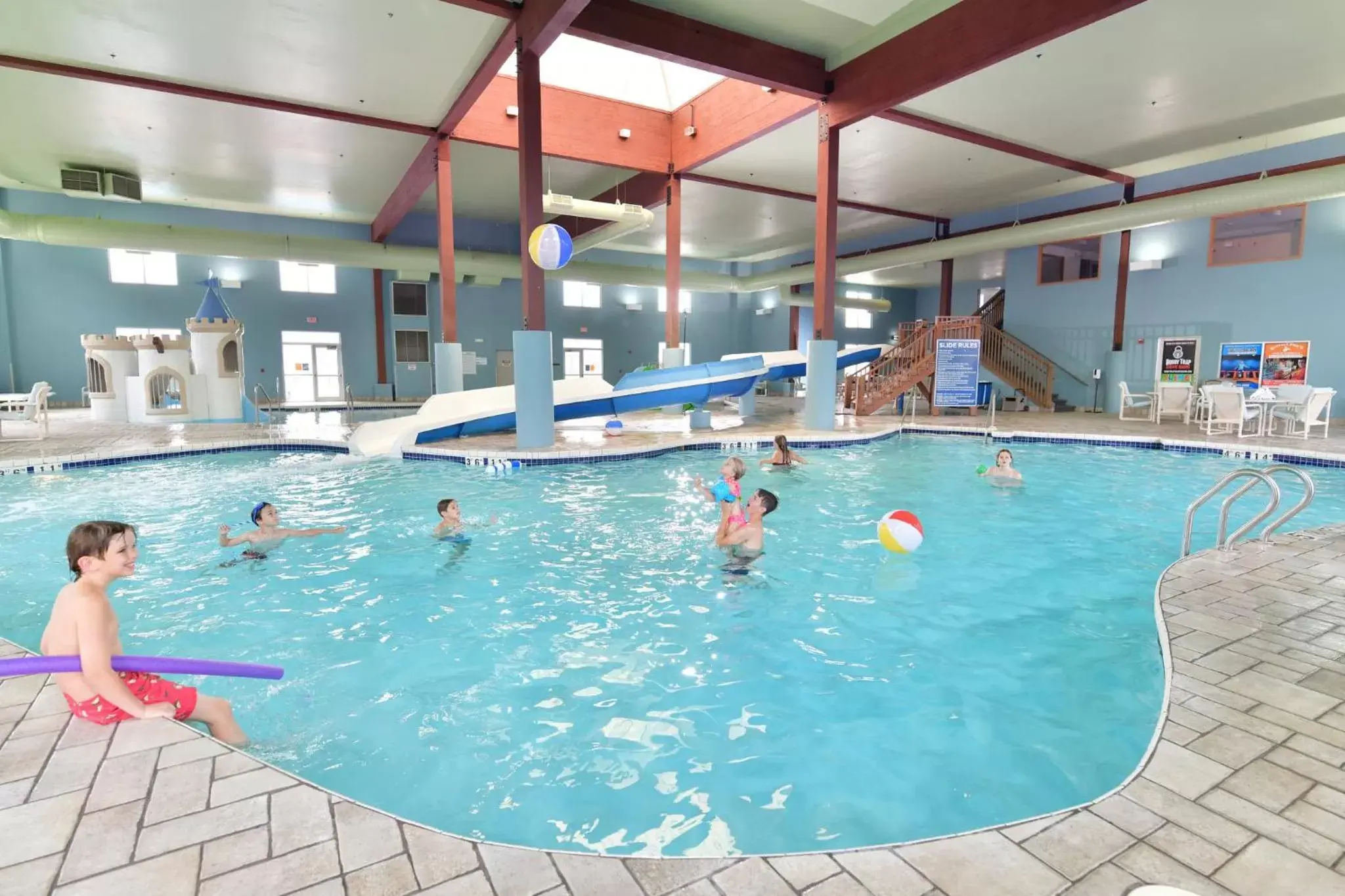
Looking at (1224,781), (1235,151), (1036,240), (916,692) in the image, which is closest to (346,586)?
(916,692)

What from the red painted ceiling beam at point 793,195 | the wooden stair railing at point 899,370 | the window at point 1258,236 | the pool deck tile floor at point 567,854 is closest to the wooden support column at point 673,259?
the red painted ceiling beam at point 793,195

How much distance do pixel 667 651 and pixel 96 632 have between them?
2238 mm

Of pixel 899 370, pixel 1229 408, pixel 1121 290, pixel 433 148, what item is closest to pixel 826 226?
pixel 899 370

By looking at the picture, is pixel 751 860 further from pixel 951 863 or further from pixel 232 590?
pixel 232 590

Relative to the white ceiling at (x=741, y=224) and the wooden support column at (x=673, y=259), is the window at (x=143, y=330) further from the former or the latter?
the wooden support column at (x=673, y=259)

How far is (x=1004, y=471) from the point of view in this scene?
290 inches

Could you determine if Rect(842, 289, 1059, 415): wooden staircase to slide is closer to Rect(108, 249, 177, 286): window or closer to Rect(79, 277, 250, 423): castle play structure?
Rect(79, 277, 250, 423): castle play structure

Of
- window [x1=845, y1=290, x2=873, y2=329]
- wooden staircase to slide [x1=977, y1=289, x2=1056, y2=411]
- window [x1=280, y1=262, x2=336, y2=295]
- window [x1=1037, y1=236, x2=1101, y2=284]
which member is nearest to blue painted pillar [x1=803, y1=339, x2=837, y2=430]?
wooden staircase to slide [x1=977, y1=289, x2=1056, y2=411]

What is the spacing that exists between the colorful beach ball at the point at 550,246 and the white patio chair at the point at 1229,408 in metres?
10.0

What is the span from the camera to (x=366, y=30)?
25.0 ft

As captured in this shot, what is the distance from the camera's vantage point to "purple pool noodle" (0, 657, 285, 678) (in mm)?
1864

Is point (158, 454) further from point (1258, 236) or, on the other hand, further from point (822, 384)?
point (1258, 236)

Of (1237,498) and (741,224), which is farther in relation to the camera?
(741,224)

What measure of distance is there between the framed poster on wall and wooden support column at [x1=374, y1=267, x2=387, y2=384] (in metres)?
19.6
